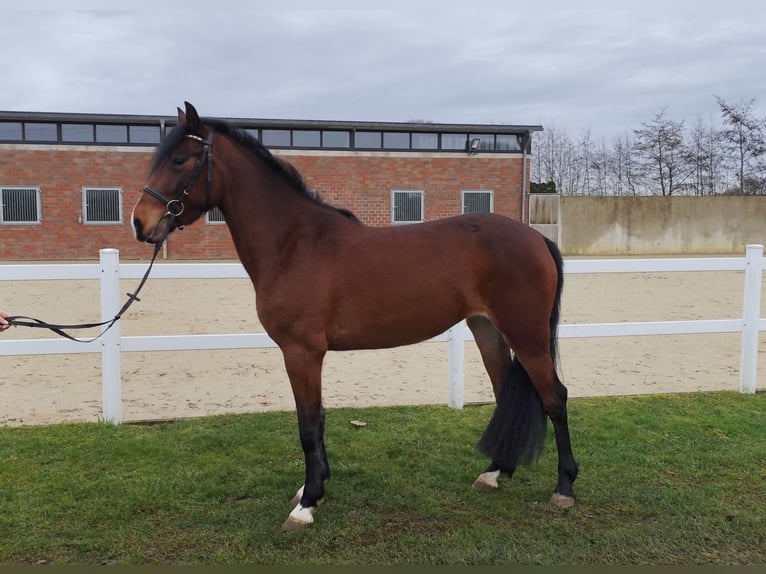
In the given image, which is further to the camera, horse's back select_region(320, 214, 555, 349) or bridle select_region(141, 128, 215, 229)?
horse's back select_region(320, 214, 555, 349)

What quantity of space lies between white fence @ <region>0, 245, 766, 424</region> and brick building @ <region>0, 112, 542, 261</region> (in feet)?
47.4

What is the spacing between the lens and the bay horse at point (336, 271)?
3.07 metres

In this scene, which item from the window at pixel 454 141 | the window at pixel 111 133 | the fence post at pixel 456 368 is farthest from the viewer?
the window at pixel 454 141

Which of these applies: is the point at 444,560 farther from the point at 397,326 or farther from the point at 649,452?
the point at 649,452

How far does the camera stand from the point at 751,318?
17.8 ft

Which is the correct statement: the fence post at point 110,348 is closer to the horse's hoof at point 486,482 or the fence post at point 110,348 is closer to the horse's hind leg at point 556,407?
the horse's hoof at point 486,482

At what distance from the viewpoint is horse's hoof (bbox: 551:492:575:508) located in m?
3.18

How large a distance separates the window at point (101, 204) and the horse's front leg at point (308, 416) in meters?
18.2

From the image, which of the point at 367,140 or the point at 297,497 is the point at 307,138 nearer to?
the point at 367,140

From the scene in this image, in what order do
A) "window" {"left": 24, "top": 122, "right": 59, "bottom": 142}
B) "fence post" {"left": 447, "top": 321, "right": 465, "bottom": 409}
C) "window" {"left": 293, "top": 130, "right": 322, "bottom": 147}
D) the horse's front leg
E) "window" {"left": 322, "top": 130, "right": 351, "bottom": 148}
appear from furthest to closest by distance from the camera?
1. "window" {"left": 322, "top": 130, "right": 351, "bottom": 148}
2. "window" {"left": 293, "top": 130, "right": 322, "bottom": 147}
3. "window" {"left": 24, "top": 122, "right": 59, "bottom": 142}
4. "fence post" {"left": 447, "top": 321, "right": 465, "bottom": 409}
5. the horse's front leg

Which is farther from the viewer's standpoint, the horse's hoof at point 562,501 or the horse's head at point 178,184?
the horse's hoof at point 562,501

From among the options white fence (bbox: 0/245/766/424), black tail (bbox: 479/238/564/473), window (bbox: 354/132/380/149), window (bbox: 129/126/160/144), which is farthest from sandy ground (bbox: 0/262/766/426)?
window (bbox: 354/132/380/149)

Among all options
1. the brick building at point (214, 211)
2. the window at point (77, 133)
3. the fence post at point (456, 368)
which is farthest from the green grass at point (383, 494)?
the window at point (77, 133)

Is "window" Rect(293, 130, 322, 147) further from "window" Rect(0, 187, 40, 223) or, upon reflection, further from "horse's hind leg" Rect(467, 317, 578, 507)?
"horse's hind leg" Rect(467, 317, 578, 507)
